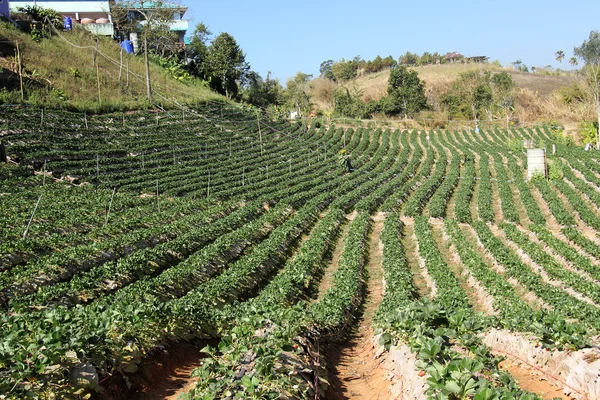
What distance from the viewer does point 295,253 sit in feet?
67.6

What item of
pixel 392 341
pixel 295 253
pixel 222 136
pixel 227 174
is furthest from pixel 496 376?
pixel 222 136

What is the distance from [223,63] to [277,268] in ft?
164

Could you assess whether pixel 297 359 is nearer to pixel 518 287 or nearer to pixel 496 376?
pixel 496 376

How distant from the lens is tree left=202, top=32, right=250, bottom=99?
2532 inches

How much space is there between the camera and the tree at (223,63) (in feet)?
211

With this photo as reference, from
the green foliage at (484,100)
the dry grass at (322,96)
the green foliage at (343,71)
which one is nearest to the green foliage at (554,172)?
the green foliage at (484,100)

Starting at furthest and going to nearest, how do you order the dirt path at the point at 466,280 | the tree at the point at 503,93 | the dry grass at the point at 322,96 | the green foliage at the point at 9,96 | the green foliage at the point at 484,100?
the dry grass at the point at 322,96 → the tree at the point at 503,93 → the green foliage at the point at 484,100 → the green foliage at the point at 9,96 → the dirt path at the point at 466,280

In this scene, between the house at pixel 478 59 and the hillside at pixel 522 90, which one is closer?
the hillside at pixel 522 90

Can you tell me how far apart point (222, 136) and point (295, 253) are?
22.4m

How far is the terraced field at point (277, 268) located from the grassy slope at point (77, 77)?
3093 mm

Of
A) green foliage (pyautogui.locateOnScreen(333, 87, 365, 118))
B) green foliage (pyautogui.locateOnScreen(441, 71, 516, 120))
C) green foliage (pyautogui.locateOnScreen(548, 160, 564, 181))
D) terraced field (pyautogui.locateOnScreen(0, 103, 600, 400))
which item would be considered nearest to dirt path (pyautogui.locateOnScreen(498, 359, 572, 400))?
terraced field (pyautogui.locateOnScreen(0, 103, 600, 400))

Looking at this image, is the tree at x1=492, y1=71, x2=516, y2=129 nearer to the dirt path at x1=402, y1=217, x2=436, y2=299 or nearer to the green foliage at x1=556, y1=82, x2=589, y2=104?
the green foliage at x1=556, y1=82, x2=589, y2=104

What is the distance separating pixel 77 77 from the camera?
42.4m

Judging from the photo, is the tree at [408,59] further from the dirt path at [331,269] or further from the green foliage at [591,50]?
the dirt path at [331,269]
